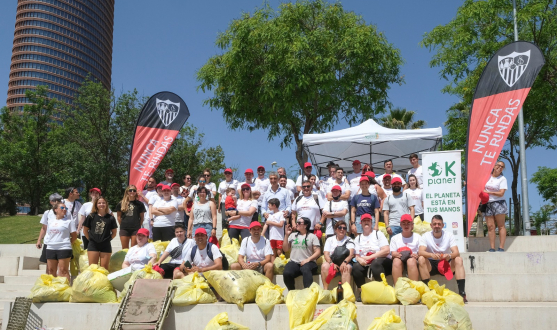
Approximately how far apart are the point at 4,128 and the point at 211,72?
2208 cm

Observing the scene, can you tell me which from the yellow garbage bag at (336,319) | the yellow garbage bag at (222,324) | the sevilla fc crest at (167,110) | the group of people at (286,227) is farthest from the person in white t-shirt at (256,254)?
the sevilla fc crest at (167,110)

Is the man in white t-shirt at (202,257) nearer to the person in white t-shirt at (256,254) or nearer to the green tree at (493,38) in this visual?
the person in white t-shirt at (256,254)

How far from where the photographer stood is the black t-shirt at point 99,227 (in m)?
7.79

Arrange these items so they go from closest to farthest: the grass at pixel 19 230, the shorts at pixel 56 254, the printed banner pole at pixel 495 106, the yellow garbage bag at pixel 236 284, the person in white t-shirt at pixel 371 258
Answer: the yellow garbage bag at pixel 236 284 < the person in white t-shirt at pixel 371 258 < the shorts at pixel 56 254 < the printed banner pole at pixel 495 106 < the grass at pixel 19 230

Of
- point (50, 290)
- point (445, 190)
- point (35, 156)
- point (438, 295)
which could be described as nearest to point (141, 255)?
point (50, 290)

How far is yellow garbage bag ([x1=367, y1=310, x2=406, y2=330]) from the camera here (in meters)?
5.30

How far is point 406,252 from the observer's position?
672cm

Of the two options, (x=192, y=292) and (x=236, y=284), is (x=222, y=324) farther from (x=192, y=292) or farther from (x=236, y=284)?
(x=192, y=292)

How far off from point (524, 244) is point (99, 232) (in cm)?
783

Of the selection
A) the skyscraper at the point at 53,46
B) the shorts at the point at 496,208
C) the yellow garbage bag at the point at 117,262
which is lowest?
the yellow garbage bag at the point at 117,262

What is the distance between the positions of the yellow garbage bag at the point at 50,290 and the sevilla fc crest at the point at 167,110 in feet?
16.2

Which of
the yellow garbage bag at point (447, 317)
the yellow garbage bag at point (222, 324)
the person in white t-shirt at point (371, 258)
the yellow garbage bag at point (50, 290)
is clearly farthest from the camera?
the yellow garbage bag at point (50, 290)

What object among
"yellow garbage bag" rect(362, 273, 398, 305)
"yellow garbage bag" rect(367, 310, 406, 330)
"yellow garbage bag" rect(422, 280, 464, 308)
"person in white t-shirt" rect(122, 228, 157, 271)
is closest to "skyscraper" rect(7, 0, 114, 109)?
"person in white t-shirt" rect(122, 228, 157, 271)

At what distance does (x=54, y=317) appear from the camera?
6.85 m
